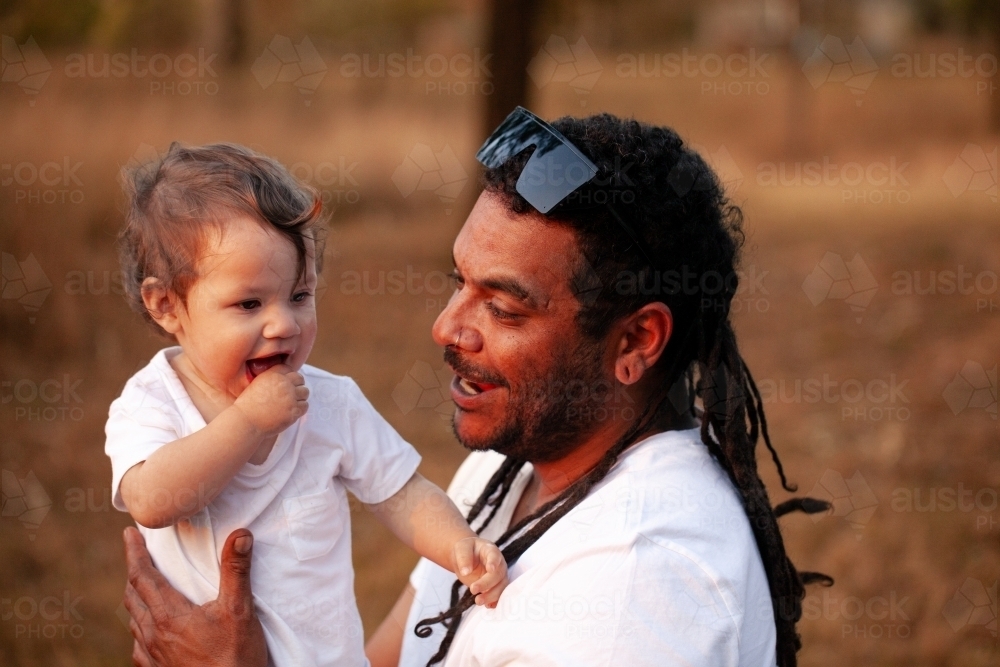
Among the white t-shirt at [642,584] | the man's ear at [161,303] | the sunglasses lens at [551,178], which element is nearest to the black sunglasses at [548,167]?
the sunglasses lens at [551,178]

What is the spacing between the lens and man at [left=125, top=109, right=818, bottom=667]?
6.55 feet

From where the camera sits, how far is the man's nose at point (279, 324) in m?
1.99

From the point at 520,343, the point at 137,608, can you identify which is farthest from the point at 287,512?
the point at 520,343

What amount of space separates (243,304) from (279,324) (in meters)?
0.09

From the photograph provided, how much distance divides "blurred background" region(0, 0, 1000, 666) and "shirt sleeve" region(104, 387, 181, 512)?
56cm

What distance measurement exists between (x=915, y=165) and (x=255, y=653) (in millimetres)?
12199

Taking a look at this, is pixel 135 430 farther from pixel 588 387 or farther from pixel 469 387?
pixel 588 387

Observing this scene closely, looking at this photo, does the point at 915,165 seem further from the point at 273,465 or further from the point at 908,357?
the point at 273,465

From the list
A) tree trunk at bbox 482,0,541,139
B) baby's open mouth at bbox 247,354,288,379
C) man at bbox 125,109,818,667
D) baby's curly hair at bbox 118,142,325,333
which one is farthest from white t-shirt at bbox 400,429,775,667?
tree trunk at bbox 482,0,541,139

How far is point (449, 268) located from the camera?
848 centimetres

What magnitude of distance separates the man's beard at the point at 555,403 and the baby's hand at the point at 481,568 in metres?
0.28

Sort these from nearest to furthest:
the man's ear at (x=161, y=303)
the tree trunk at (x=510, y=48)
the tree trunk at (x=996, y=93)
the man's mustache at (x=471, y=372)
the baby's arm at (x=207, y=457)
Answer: the baby's arm at (x=207, y=457), the man's ear at (x=161, y=303), the man's mustache at (x=471, y=372), the tree trunk at (x=510, y=48), the tree trunk at (x=996, y=93)

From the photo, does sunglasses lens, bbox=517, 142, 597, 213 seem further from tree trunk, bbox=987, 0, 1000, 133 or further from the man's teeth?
tree trunk, bbox=987, 0, 1000, 133

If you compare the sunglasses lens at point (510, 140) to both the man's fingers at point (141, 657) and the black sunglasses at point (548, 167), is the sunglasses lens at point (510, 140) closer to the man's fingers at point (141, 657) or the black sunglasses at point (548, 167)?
the black sunglasses at point (548, 167)
